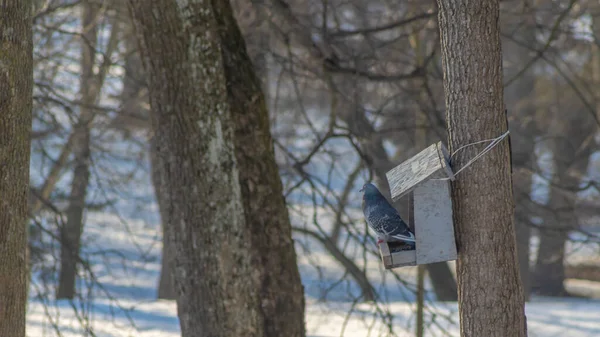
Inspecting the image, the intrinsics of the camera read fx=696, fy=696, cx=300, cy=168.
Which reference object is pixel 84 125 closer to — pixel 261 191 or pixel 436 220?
pixel 261 191

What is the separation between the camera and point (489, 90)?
8.79ft

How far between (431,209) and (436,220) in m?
0.05

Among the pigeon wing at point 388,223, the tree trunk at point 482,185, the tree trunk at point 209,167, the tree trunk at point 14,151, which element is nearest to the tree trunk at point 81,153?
the tree trunk at point 209,167

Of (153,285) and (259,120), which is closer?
(259,120)

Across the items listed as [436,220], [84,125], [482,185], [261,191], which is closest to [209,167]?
[261,191]

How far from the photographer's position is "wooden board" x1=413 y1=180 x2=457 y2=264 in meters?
2.70

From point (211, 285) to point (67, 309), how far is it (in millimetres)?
5006

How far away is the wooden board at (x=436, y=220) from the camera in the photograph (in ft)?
8.86

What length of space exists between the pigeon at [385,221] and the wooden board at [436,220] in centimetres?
8

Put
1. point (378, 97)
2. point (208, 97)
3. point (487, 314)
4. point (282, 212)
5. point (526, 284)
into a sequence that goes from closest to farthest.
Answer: point (487, 314), point (208, 97), point (282, 212), point (378, 97), point (526, 284)

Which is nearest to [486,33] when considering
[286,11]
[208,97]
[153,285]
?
[208,97]

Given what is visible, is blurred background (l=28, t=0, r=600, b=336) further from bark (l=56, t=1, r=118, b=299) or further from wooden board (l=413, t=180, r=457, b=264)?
wooden board (l=413, t=180, r=457, b=264)

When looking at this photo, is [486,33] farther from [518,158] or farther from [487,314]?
[518,158]

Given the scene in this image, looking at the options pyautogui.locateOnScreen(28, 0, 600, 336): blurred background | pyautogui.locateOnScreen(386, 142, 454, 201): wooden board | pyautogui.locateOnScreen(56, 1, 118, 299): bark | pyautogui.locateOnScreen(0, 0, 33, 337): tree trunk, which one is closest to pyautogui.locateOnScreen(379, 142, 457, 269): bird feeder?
pyautogui.locateOnScreen(386, 142, 454, 201): wooden board
